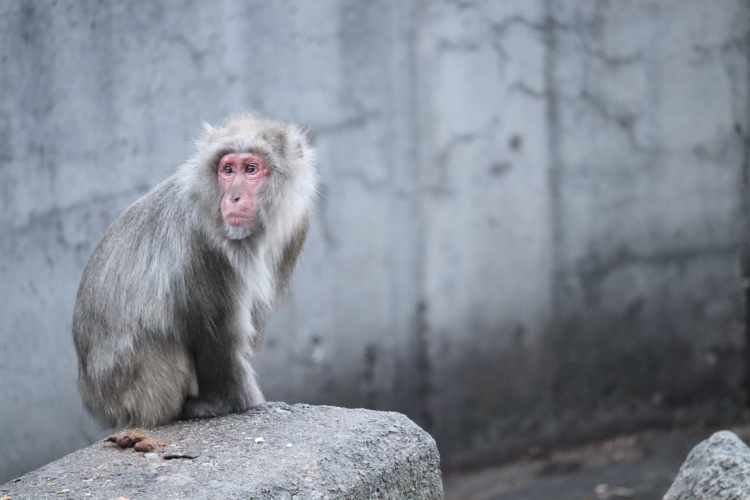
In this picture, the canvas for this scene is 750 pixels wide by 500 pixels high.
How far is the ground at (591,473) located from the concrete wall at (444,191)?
0.11 meters

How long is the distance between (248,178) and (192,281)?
0.43 m

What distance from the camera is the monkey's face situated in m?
3.20

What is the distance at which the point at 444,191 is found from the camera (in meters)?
5.24

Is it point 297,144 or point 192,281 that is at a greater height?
point 297,144

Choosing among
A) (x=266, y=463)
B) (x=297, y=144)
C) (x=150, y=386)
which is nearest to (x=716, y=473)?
(x=266, y=463)

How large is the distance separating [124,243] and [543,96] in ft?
9.55

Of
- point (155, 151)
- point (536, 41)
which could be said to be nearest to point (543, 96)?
point (536, 41)

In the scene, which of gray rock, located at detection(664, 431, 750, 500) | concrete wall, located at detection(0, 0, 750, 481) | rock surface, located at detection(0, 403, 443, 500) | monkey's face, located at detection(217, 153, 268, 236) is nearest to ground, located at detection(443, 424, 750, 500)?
concrete wall, located at detection(0, 0, 750, 481)

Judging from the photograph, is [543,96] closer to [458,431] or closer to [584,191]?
[584,191]

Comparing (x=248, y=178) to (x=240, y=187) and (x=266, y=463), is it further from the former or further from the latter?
(x=266, y=463)

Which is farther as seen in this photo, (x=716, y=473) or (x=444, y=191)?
→ (x=444, y=191)

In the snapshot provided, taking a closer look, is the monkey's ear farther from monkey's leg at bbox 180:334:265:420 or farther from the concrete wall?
the concrete wall

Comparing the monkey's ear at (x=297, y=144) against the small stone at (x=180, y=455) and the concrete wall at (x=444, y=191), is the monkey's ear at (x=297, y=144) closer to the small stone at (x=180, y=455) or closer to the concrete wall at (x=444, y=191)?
the concrete wall at (x=444, y=191)

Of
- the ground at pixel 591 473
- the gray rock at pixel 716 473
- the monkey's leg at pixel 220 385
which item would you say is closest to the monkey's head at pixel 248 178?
the monkey's leg at pixel 220 385
